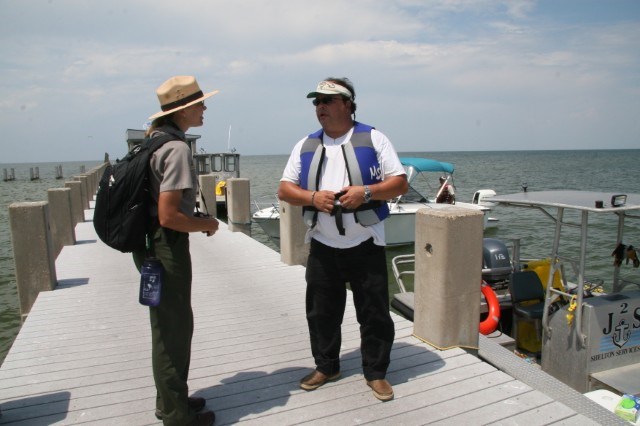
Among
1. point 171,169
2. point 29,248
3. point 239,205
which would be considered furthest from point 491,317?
point 239,205

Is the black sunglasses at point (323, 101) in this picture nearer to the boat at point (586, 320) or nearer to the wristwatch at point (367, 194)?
the wristwatch at point (367, 194)

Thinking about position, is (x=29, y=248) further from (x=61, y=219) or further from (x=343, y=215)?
(x=343, y=215)

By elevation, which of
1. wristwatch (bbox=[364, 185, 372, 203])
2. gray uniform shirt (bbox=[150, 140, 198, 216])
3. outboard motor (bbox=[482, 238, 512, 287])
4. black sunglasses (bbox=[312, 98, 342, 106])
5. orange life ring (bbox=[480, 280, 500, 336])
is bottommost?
orange life ring (bbox=[480, 280, 500, 336])

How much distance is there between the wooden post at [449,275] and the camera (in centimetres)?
376

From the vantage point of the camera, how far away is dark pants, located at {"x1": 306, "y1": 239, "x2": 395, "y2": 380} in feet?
10.5

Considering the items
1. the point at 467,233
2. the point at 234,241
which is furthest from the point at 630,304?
the point at 234,241

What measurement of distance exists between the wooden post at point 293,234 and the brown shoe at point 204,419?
166 inches

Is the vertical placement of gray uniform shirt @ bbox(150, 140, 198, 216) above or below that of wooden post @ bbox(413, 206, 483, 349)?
above

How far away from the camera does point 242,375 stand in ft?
12.0

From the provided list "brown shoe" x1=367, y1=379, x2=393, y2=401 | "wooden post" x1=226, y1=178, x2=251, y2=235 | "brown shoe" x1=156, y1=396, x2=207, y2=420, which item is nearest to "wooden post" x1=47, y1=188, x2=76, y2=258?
"wooden post" x1=226, y1=178, x2=251, y2=235

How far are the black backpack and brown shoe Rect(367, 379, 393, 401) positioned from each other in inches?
70.5

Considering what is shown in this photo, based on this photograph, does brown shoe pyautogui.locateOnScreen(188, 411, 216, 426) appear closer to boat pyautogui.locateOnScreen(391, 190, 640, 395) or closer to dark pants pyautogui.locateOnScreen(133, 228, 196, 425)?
dark pants pyautogui.locateOnScreen(133, 228, 196, 425)

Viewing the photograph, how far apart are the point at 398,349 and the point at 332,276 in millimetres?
1175

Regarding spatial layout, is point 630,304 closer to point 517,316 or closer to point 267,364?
point 517,316
